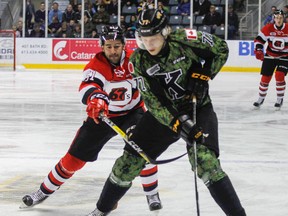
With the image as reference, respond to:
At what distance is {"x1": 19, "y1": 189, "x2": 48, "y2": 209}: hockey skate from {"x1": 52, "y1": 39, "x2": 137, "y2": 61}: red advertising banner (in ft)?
42.6

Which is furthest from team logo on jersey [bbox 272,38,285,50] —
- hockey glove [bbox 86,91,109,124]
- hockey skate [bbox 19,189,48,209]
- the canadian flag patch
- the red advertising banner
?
the red advertising banner

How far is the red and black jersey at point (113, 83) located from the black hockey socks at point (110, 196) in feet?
1.58

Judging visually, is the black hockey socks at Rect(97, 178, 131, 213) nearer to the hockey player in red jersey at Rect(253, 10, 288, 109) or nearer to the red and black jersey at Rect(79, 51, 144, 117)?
the red and black jersey at Rect(79, 51, 144, 117)

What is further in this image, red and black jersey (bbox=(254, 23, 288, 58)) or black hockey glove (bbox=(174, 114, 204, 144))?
red and black jersey (bbox=(254, 23, 288, 58))

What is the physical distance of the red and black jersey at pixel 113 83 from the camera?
395cm

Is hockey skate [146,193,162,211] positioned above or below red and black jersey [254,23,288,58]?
below

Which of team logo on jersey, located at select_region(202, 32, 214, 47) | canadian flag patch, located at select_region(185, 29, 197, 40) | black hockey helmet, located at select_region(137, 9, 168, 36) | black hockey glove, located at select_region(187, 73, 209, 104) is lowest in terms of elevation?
black hockey glove, located at select_region(187, 73, 209, 104)

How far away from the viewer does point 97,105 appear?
147 inches

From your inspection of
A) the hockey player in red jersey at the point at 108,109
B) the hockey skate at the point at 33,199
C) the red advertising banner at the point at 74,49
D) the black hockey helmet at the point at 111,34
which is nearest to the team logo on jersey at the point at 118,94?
the hockey player in red jersey at the point at 108,109

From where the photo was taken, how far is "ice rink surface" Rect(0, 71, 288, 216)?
4.24 metres

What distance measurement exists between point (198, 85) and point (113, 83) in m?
0.80

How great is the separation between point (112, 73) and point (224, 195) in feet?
3.61

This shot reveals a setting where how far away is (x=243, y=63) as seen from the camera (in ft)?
54.4

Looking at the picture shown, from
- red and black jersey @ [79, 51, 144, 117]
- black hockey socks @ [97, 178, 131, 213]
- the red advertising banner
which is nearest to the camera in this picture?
black hockey socks @ [97, 178, 131, 213]
